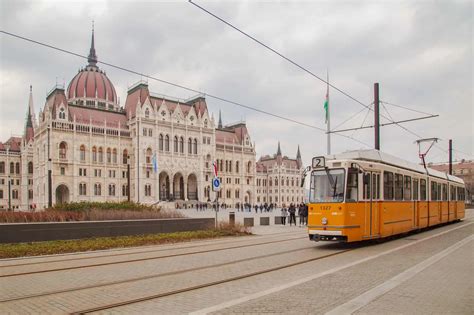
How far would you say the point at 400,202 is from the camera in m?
15.6

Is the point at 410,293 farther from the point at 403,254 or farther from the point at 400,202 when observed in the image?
the point at 400,202

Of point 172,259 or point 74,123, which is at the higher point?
point 74,123

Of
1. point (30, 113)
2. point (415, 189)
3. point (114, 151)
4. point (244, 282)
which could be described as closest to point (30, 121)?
point (30, 113)

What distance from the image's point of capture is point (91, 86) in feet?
296

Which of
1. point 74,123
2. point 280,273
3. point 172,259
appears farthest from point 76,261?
point 74,123

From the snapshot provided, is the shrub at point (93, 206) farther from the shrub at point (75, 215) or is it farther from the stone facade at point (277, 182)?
the stone facade at point (277, 182)

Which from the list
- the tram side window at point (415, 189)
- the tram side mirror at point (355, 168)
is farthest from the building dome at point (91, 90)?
the tram side mirror at point (355, 168)

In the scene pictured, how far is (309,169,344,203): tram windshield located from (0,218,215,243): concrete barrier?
25.9 feet

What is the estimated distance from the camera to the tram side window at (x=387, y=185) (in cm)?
1429

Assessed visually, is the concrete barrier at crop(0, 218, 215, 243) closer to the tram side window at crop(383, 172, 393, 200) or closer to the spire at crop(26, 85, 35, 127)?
the tram side window at crop(383, 172, 393, 200)

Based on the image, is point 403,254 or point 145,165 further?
point 145,165

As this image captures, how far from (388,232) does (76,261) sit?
33.9ft

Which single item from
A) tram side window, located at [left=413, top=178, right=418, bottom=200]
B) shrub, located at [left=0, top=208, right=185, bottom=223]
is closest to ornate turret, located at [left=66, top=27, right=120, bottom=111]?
shrub, located at [left=0, top=208, right=185, bottom=223]

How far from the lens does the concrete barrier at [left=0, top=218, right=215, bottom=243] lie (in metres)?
13.7
